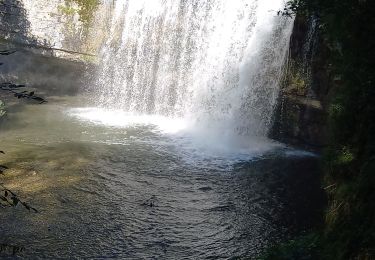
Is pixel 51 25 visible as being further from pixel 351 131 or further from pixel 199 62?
pixel 351 131

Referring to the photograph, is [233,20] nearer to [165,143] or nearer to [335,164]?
[165,143]

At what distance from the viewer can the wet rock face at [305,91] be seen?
12102mm

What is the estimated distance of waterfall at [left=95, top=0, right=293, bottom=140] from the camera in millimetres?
14102

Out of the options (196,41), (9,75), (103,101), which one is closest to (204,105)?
(196,41)

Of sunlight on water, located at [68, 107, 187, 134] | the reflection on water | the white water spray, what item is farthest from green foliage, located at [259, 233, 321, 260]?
sunlight on water, located at [68, 107, 187, 134]

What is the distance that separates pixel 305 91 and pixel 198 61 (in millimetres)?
5321

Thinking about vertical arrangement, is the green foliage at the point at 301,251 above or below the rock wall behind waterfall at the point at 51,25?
below

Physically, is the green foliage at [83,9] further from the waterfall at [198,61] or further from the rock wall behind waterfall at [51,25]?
the waterfall at [198,61]

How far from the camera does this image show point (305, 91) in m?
12.6

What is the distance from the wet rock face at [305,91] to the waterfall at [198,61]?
1.88 ft

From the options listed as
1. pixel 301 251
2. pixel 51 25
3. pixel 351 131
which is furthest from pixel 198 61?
pixel 301 251

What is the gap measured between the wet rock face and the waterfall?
1.88ft

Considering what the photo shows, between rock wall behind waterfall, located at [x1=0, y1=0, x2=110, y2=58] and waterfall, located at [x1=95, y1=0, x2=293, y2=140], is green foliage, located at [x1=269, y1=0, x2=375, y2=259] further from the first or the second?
rock wall behind waterfall, located at [x1=0, y1=0, x2=110, y2=58]

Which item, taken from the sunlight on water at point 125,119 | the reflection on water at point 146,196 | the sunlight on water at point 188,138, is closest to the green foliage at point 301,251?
the reflection on water at point 146,196
